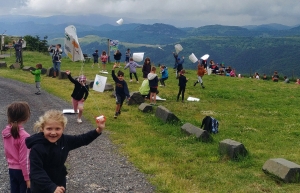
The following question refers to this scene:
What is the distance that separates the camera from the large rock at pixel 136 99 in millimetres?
17109

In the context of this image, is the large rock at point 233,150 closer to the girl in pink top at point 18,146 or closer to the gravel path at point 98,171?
the gravel path at point 98,171

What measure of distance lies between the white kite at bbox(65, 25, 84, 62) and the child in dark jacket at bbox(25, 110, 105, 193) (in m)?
7.82

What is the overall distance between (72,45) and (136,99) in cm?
571

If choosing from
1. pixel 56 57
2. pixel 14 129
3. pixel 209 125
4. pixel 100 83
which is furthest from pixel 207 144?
pixel 56 57

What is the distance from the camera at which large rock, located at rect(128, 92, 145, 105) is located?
56.1ft

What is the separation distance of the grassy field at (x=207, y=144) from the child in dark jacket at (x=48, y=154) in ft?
10.9

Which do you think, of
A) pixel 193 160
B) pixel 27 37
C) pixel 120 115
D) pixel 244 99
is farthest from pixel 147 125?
pixel 27 37

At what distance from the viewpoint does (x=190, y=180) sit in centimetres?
791

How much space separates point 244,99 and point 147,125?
1053 cm

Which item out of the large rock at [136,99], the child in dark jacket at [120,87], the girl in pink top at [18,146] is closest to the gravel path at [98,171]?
the child in dark jacket at [120,87]

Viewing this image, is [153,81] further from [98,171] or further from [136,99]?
[98,171]

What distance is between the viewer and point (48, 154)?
4.34 m

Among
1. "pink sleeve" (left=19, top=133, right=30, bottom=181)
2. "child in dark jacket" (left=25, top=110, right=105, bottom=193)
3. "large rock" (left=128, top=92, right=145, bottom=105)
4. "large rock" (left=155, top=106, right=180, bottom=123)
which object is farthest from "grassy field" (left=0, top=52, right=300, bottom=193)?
"child in dark jacket" (left=25, top=110, right=105, bottom=193)

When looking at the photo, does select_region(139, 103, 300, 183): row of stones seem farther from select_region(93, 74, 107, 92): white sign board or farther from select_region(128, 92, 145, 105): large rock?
select_region(128, 92, 145, 105): large rock
